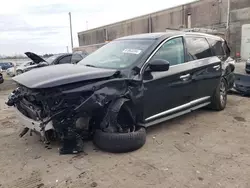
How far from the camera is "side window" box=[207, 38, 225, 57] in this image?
550cm

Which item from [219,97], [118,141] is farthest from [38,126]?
Result: [219,97]

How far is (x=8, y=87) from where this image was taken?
11461 millimetres

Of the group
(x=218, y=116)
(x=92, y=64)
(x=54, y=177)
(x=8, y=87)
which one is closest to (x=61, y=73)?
(x=92, y=64)

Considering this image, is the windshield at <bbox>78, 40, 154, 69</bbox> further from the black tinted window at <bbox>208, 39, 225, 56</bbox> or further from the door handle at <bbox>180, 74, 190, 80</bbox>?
the black tinted window at <bbox>208, 39, 225, 56</bbox>

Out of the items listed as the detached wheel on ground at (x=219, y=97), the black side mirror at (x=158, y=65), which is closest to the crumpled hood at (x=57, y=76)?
the black side mirror at (x=158, y=65)

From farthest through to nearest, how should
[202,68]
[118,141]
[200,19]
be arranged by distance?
[200,19], [202,68], [118,141]

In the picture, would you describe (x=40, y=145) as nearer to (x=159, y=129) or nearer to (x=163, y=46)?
(x=159, y=129)

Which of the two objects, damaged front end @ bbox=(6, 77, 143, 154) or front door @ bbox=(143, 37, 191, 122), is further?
front door @ bbox=(143, 37, 191, 122)

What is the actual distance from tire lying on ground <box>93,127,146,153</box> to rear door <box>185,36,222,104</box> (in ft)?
5.34

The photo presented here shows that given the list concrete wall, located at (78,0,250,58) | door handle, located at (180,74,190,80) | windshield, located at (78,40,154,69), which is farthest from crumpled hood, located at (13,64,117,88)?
concrete wall, located at (78,0,250,58)

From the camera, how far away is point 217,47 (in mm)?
5672

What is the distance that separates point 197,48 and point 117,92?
2.24 meters

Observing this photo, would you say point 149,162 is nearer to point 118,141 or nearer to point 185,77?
point 118,141

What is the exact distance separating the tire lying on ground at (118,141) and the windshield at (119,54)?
1.06m
